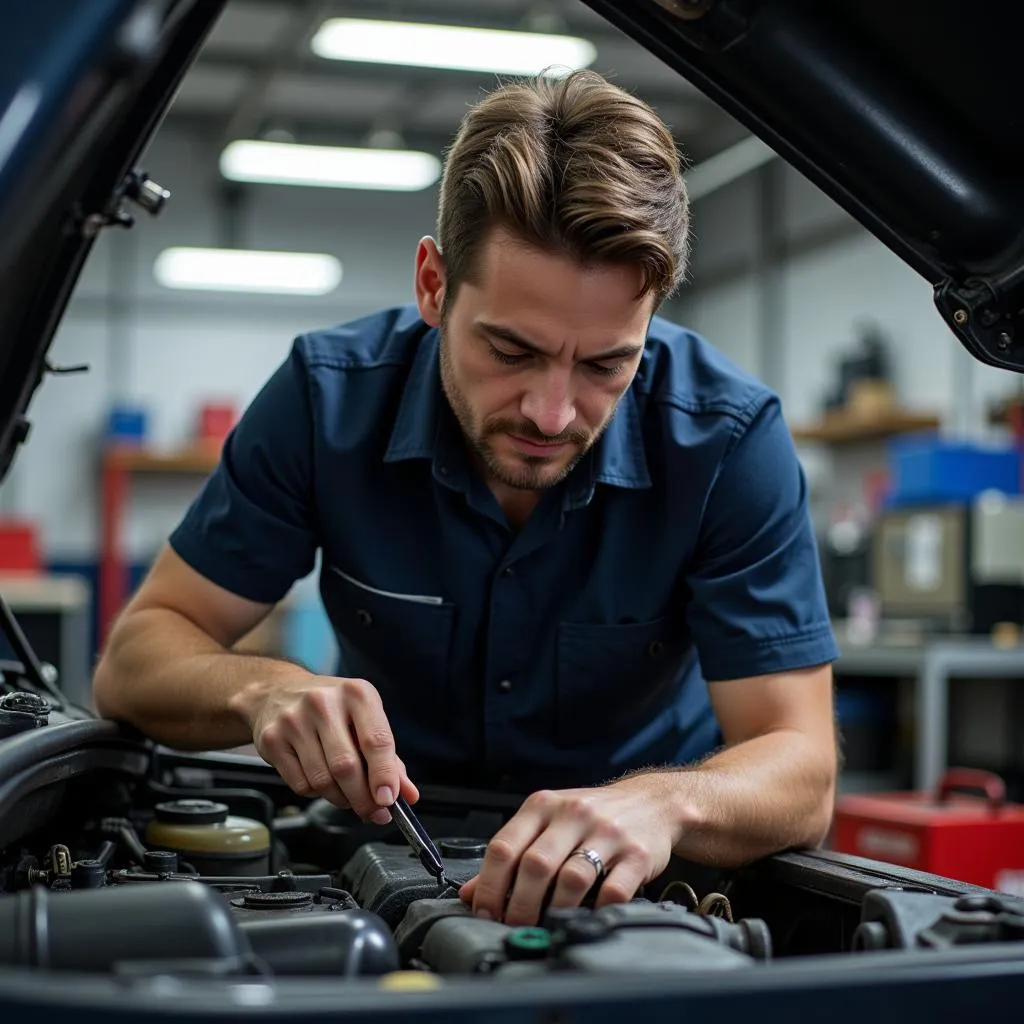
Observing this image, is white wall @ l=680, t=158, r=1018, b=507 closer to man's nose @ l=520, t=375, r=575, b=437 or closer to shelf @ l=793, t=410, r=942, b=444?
shelf @ l=793, t=410, r=942, b=444

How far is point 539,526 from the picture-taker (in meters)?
1.47

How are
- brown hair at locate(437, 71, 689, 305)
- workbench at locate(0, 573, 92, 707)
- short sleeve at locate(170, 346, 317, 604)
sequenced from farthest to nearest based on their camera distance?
workbench at locate(0, 573, 92, 707) → short sleeve at locate(170, 346, 317, 604) → brown hair at locate(437, 71, 689, 305)

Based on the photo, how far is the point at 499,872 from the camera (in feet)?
2.96

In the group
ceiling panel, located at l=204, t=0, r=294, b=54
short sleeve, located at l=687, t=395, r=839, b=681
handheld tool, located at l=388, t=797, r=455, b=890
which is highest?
ceiling panel, located at l=204, t=0, r=294, b=54

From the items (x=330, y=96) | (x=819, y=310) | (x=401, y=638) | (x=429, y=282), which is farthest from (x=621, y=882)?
(x=330, y=96)

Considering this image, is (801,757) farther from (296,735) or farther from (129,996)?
(129,996)

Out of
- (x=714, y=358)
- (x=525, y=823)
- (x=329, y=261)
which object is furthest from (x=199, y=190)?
(x=525, y=823)

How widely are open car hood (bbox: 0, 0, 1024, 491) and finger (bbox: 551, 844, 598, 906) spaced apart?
0.56 m

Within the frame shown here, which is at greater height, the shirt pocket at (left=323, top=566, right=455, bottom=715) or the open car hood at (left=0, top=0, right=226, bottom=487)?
the open car hood at (left=0, top=0, right=226, bottom=487)

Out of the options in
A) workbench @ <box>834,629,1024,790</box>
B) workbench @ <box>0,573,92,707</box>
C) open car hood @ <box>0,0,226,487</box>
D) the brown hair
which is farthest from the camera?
workbench @ <box>0,573,92,707</box>

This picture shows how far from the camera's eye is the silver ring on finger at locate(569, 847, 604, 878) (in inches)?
35.9

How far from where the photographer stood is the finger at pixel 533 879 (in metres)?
0.88

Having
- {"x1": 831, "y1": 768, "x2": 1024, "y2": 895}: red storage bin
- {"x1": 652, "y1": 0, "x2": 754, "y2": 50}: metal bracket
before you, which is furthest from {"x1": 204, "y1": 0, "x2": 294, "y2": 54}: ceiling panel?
{"x1": 652, "y1": 0, "x2": 754, "y2": 50}: metal bracket

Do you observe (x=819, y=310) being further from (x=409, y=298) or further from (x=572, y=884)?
(x=572, y=884)
